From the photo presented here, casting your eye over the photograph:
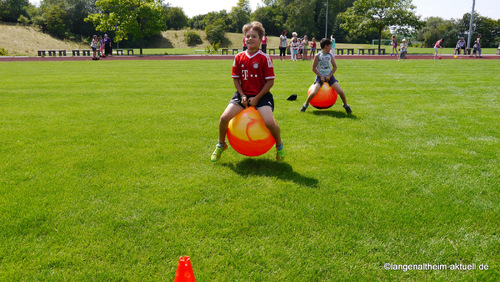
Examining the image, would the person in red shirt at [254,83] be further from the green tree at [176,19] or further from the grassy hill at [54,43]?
the green tree at [176,19]

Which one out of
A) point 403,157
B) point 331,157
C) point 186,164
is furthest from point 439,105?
point 186,164

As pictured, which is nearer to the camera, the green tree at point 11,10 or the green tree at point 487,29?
the green tree at point 11,10

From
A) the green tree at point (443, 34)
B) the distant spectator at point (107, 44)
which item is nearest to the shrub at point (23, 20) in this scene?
the distant spectator at point (107, 44)

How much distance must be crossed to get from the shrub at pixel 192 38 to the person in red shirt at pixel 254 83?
268 ft

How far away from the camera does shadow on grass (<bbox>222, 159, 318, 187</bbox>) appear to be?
16.1ft

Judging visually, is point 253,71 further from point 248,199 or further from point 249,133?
point 248,199

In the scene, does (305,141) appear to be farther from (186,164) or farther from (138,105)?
(138,105)

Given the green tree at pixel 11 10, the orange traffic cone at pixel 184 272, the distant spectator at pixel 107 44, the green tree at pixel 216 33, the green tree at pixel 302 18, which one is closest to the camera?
the orange traffic cone at pixel 184 272

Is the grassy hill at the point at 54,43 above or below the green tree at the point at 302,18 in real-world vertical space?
below

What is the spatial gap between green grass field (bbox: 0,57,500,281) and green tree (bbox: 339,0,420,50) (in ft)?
140

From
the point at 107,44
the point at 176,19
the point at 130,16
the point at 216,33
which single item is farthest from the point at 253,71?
the point at 176,19

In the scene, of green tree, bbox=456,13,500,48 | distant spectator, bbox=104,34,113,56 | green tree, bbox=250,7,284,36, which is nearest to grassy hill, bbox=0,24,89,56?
distant spectator, bbox=104,34,113,56

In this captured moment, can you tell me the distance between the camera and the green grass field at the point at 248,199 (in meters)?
3.17

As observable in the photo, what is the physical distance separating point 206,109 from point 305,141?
3.87 metres
